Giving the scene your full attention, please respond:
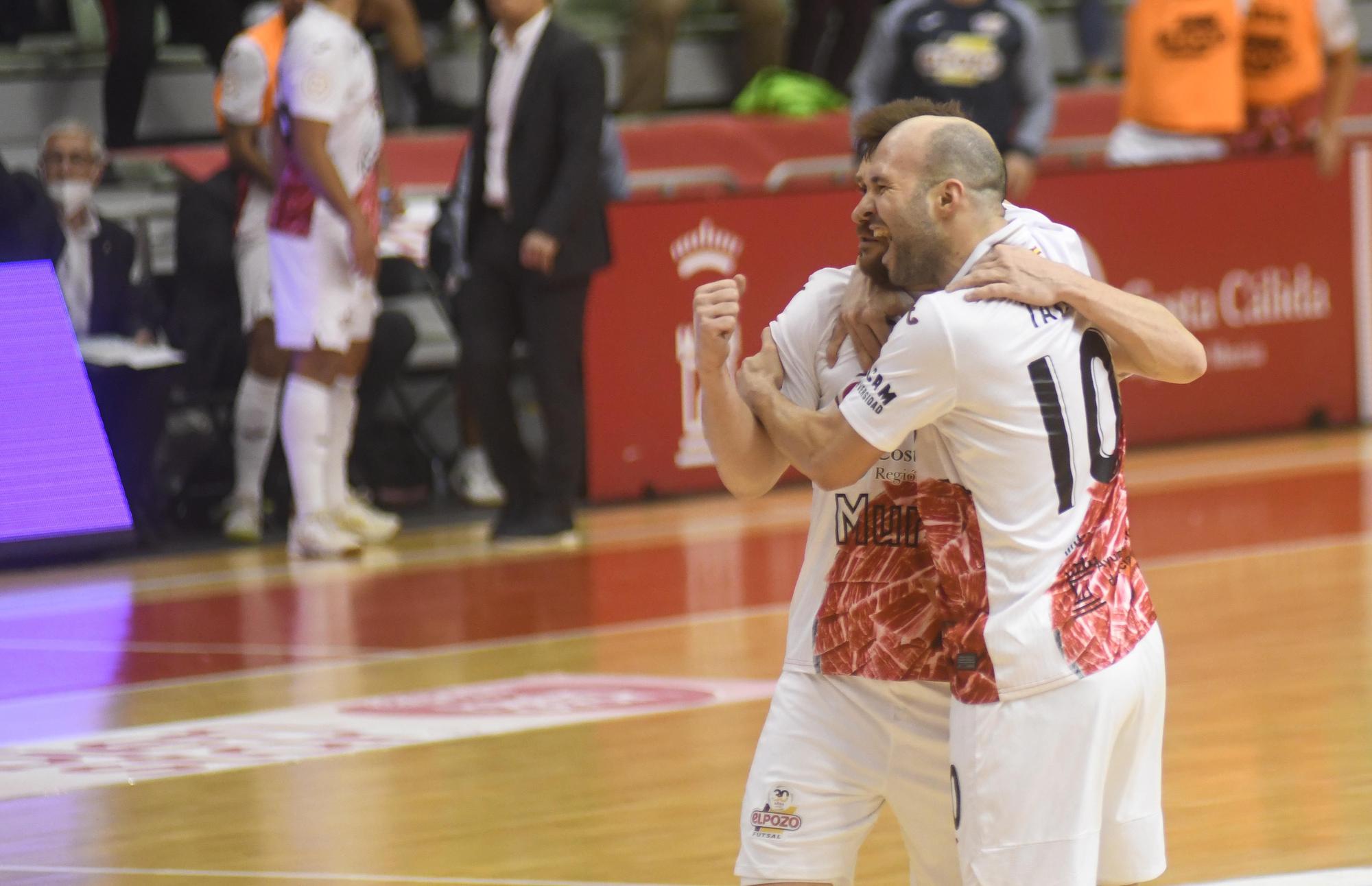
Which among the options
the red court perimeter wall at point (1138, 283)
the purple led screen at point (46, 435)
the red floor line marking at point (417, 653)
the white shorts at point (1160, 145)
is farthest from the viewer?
the white shorts at point (1160, 145)

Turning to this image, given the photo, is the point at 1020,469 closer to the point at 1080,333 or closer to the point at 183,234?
the point at 1080,333

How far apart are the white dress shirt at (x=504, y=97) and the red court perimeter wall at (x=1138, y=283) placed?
4.27 feet

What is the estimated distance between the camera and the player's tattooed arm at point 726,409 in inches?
131

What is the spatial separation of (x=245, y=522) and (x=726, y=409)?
6362 mm

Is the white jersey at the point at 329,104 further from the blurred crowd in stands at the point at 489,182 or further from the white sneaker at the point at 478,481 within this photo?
the white sneaker at the point at 478,481

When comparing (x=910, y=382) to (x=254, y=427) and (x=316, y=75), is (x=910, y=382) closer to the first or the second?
(x=316, y=75)

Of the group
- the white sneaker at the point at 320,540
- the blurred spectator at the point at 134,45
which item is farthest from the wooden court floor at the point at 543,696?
the blurred spectator at the point at 134,45

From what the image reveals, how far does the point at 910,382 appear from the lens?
10.6 feet

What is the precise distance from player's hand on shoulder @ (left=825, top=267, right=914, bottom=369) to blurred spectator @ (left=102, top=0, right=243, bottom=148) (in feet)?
29.0

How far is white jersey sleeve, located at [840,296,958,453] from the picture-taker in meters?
3.21

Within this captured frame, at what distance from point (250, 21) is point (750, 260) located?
319 cm

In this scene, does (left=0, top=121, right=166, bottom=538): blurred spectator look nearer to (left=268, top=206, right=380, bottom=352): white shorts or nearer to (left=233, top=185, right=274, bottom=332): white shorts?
(left=233, top=185, right=274, bottom=332): white shorts

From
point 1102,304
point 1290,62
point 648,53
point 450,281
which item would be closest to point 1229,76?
point 1290,62

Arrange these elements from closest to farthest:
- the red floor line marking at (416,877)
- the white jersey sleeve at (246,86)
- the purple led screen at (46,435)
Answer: the red floor line marking at (416,877), the purple led screen at (46,435), the white jersey sleeve at (246,86)
